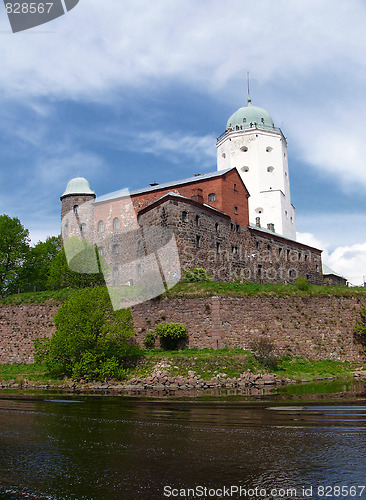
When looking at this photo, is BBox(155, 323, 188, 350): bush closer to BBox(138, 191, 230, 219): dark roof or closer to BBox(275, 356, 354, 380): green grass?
BBox(275, 356, 354, 380): green grass

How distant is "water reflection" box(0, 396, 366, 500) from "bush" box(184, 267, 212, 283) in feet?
61.9

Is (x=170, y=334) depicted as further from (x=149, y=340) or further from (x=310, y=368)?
(x=310, y=368)

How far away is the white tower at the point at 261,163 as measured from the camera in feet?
200

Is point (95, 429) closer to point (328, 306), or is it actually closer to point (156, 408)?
point (156, 408)

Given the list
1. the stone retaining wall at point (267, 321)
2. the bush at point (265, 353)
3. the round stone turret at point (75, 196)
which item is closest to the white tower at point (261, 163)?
the round stone turret at point (75, 196)

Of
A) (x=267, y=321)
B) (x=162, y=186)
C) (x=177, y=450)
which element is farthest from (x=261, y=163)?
(x=177, y=450)

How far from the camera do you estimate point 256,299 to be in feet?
99.7

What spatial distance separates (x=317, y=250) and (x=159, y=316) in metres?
29.9

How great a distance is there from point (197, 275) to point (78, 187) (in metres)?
23.8

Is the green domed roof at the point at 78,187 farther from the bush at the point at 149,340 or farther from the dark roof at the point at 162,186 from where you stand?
the bush at the point at 149,340

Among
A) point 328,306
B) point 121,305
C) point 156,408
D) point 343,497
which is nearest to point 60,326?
point 121,305

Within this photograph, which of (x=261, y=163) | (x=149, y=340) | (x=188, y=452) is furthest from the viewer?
(x=261, y=163)

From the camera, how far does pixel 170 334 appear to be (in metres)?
28.8

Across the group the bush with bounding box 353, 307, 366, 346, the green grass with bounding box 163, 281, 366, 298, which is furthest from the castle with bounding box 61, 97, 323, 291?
the bush with bounding box 353, 307, 366, 346
